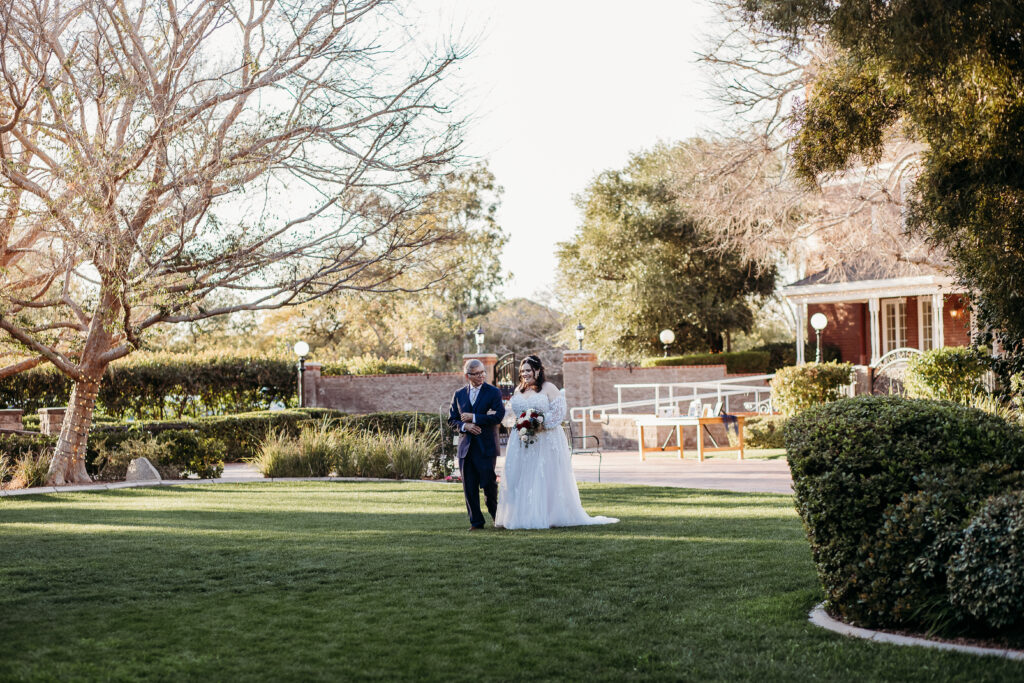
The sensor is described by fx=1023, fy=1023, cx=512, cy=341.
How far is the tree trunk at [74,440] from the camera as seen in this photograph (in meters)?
15.0

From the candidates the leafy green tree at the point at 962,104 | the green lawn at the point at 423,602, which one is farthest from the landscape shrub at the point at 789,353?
the leafy green tree at the point at 962,104

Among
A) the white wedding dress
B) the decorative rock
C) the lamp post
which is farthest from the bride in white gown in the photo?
the lamp post

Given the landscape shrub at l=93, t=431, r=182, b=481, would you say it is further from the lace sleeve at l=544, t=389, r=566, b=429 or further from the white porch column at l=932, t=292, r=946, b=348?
the white porch column at l=932, t=292, r=946, b=348

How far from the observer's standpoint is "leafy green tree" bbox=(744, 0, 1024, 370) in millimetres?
6879

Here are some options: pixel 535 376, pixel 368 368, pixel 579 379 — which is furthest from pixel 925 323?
pixel 535 376

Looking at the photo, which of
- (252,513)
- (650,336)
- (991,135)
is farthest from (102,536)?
(650,336)

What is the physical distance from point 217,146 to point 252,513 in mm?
5195

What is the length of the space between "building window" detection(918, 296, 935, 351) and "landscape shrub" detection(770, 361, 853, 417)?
32.9 feet

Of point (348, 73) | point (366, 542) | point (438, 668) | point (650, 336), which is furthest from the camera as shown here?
point (650, 336)

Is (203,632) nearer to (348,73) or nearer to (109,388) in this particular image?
(348,73)

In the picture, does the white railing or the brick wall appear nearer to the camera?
the white railing

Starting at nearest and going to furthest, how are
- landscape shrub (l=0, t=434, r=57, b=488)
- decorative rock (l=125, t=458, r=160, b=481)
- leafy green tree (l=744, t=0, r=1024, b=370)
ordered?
leafy green tree (l=744, t=0, r=1024, b=370) < landscape shrub (l=0, t=434, r=57, b=488) < decorative rock (l=125, t=458, r=160, b=481)

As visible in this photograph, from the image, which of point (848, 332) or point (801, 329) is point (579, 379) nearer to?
point (801, 329)

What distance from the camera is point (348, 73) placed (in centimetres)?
1480
